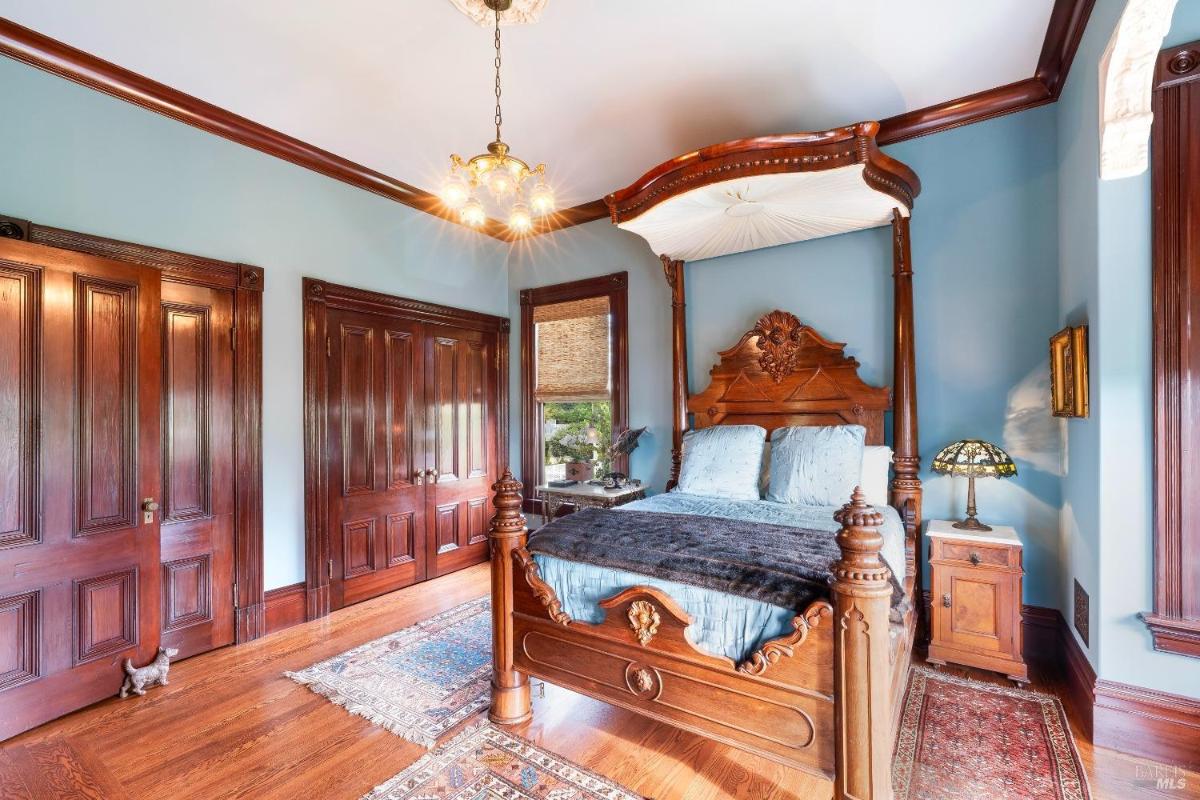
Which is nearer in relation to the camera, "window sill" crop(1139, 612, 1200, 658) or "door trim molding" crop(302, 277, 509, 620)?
"window sill" crop(1139, 612, 1200, 658)

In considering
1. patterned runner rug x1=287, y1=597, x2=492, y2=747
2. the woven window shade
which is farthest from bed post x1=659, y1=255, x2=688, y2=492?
patterned runner rug x1=287, y1=597, x2=492, y2=747

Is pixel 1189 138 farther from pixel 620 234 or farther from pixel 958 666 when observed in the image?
pixel 620 234

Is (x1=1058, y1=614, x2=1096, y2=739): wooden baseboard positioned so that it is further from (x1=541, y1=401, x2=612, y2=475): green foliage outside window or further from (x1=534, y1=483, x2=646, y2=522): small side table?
(x1=541, y1=401, x2=612, y2=475): green foliage outside window

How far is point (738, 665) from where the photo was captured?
181 cm

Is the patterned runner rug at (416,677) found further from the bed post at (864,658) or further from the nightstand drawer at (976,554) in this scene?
the nightstand drawer at (976,554)

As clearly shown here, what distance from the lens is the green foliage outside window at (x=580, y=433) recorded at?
4793 millimetres

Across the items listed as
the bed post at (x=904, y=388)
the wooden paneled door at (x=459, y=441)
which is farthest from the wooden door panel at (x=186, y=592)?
the bed post at (x=904, y=388)

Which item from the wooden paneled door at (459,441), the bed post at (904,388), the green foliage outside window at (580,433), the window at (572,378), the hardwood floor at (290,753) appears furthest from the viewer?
the green foliage outside window at (580,433)

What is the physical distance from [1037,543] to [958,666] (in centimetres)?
80

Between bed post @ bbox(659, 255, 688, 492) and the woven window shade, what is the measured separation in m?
0.80

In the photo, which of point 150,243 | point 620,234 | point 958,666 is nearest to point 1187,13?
point 958,666

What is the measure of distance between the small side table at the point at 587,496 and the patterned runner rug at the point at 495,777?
1.86 metres

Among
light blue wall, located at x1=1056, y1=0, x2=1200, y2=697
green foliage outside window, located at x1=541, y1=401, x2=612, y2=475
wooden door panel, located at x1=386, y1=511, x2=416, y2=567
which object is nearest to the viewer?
light blue wall, located at x1=1056, y1=0, x2=1200, y2=697

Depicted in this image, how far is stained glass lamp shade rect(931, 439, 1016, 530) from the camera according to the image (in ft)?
8.80
